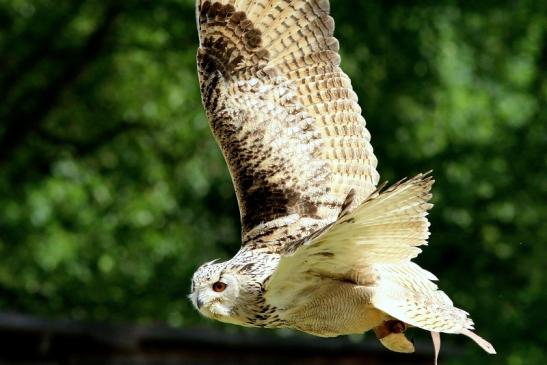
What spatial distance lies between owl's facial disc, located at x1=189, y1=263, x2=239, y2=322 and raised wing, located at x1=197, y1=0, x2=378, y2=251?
0.72m

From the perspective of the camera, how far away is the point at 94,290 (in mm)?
13484

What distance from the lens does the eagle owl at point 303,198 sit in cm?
551

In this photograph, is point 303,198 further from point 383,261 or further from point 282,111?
point 383,261

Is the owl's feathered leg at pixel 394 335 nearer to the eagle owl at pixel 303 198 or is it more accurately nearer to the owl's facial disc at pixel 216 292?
the eagle owl at pixel 303 198

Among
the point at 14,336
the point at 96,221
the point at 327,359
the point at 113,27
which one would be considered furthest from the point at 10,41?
the point at 327,359

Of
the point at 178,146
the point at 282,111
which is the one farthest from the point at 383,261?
the point at 178,146

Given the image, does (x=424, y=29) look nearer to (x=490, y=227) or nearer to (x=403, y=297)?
(x=490, y=227)

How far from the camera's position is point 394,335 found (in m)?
5.91

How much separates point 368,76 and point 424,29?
0.69 m

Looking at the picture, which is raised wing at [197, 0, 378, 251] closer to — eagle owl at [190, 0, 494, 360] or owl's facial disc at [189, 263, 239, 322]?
eagle owl at [190, 0, 494, 360]

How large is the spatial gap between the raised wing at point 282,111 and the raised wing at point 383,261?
0.68 m

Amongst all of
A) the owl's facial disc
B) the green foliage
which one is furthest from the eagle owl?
the green foliage

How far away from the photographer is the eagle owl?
5.51 m

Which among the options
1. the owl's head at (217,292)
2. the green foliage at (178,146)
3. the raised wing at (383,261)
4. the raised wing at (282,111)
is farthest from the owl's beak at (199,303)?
the green foliage at (178,146)
